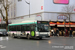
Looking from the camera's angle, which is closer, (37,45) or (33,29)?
(37,45)

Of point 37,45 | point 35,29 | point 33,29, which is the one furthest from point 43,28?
point 37,45

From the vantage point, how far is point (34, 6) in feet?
159

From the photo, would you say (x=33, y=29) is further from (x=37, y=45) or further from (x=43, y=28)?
(x=37, y=45)

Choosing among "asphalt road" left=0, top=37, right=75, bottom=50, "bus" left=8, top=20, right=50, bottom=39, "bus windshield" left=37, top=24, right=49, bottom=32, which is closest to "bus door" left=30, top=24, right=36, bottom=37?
"bus" left=8, top=20, right=50, bottom=39

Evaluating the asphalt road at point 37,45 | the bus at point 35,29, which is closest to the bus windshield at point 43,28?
the bus at point 35,29

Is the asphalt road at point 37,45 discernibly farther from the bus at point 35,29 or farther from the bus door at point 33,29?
the bus door at point 33,29

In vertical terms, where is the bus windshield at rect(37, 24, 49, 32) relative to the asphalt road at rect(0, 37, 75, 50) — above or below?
above

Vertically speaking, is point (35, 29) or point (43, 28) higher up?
point (43, 28)

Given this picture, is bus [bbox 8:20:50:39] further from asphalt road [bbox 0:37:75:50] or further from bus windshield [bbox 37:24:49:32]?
asphalt road [bbox 0:37:75:50]

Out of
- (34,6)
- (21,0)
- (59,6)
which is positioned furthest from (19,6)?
(59,6)

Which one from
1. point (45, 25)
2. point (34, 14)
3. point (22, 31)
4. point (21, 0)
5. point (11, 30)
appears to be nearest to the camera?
point (45, 25)

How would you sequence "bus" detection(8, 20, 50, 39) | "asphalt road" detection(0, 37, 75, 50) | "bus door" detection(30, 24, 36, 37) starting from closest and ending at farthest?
"asphalt road" detection(0, 37, 75, 50), "bus" detection(8, 20, 50, 39), "bus door" detection(30, 24, 36, 37)

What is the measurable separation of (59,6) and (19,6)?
20199mm

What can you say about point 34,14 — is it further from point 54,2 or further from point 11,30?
point 11,30
